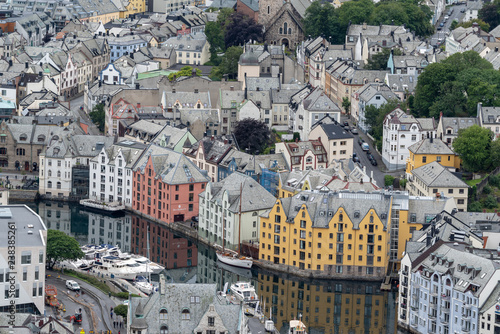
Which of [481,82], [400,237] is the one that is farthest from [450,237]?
[481,82]

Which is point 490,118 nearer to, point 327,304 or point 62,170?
point 327,304

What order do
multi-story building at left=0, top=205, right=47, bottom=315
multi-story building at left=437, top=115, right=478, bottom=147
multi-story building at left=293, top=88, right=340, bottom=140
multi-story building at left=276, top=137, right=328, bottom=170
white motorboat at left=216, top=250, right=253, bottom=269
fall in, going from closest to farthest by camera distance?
multi-story building at left=0, top=205, right=47, bottom=315 → white motorboat at left=216, top=250, right=253, bottom=269 → multi-story building at left=276, top=137, right=328, bottom=170 → multi-story building at left=437, top=115, right=478, bottom=147 → multi-story building at left=293, top=88, right=340, bottom=140

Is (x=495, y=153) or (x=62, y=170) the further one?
(x=62, y=170)

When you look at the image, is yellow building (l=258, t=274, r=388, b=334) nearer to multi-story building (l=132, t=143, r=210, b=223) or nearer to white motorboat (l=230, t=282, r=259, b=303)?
white motorboat (l=230, t=282, r=259, b=303)

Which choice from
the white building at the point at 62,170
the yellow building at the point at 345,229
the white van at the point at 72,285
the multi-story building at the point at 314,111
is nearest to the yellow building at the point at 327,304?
the yellow building at the point at 345,229

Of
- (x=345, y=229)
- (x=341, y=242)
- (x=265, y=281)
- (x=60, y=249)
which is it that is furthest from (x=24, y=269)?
(x=345, y=229)

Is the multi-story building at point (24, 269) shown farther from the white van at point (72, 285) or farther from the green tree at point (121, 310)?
the white van at point (72, 285)

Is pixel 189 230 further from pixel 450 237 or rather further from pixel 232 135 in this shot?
pixel 450 237

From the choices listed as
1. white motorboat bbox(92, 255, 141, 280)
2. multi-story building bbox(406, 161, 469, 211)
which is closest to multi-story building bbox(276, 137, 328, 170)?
multi-story building bbox(406, 161, 469, 211)
